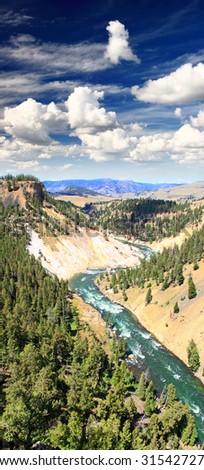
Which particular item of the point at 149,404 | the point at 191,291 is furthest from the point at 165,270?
the point at 149,404

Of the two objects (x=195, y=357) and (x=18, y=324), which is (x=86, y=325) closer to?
(x=18, y=324)

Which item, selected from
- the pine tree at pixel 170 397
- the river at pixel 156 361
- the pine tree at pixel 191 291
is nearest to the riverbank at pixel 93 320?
the river at pixel 156 361

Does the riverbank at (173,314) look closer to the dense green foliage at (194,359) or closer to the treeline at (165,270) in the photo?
the dense green foliage at (194,359)

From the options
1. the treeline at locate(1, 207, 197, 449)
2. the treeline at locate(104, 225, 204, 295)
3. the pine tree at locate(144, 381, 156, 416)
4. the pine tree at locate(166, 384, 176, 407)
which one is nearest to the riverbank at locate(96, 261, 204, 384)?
the treeline at locate(104, 225, 204, 295)

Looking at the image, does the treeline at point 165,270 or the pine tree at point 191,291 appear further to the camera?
the treeline at point 165,270

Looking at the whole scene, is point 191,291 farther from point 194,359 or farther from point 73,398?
point 73,398

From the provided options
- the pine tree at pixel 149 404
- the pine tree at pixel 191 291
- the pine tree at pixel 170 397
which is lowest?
the pine tree at pixel 149 404
